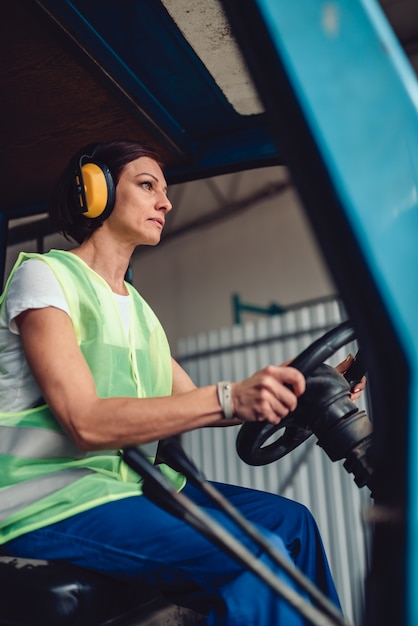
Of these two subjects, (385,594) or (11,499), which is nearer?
(385,594)

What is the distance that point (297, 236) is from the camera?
11891 millimetres

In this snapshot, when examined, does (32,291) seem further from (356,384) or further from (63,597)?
(356,384)

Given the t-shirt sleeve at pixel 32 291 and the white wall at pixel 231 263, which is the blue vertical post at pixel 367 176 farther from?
the white wall at pixel 231 263

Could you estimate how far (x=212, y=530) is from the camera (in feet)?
3.25

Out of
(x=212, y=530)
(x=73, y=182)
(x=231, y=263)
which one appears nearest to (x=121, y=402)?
(x=212, y=530)

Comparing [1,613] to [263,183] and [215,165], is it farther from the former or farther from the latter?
[263,183]

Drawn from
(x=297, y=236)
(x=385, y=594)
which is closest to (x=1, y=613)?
(x=385, y=594)

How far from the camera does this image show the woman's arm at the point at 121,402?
113 cm

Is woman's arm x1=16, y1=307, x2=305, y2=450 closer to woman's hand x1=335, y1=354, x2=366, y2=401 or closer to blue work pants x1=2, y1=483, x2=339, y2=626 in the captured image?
blue work pants x1=2, y1=483, x2=339, y2=626

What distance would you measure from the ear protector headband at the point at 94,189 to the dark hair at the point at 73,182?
3 cm

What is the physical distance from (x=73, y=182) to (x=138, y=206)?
0.55ft

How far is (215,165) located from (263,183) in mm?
10227

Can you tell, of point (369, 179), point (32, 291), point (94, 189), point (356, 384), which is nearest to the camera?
point (369, 179)

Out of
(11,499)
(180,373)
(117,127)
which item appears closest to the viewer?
(11,499)
